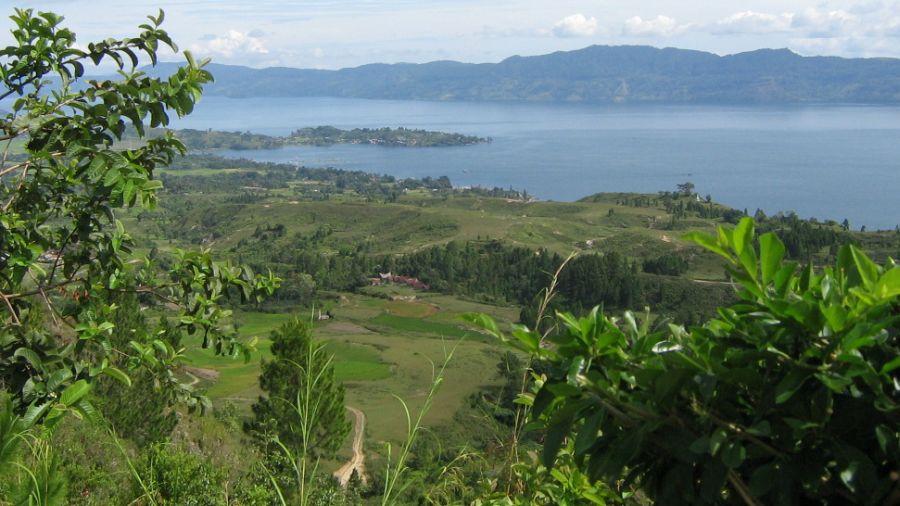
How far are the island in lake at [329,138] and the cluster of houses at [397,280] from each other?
8907 cm

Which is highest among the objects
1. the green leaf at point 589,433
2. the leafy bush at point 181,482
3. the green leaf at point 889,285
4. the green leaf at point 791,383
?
the green leaf at point 889,285

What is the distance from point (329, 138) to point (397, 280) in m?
107

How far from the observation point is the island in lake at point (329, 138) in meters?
150

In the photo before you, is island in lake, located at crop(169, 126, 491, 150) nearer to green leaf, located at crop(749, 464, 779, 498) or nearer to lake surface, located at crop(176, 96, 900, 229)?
lake surface, located at crop(176, 96, 900, 229)

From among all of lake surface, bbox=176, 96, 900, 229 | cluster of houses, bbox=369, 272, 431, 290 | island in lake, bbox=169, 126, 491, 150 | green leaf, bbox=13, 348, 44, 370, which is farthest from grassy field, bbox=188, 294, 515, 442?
island in lake, bbox=169, 126, 491, 150

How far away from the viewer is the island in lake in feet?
493

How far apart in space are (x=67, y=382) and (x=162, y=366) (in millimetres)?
573

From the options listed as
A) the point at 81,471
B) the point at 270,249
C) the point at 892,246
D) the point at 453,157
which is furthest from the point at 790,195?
the point at 81,471

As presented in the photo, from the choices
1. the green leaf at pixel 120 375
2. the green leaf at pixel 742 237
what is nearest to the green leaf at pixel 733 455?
the green leaf at pixel 742 237

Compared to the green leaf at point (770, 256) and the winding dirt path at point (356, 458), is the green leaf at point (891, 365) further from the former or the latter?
the winding dirt path at point (356, 458)

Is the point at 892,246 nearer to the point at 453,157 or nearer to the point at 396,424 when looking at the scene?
the point at 396,424

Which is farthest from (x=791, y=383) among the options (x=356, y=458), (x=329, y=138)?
(x=329, y=138)

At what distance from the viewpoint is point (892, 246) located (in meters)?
50.3

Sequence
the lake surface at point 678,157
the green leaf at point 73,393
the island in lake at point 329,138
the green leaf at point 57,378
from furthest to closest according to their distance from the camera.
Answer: the island in lake at point 329,138, the lake surface at point 678,157, the green leaf at point 57,378, the green leaf at point 73,393
